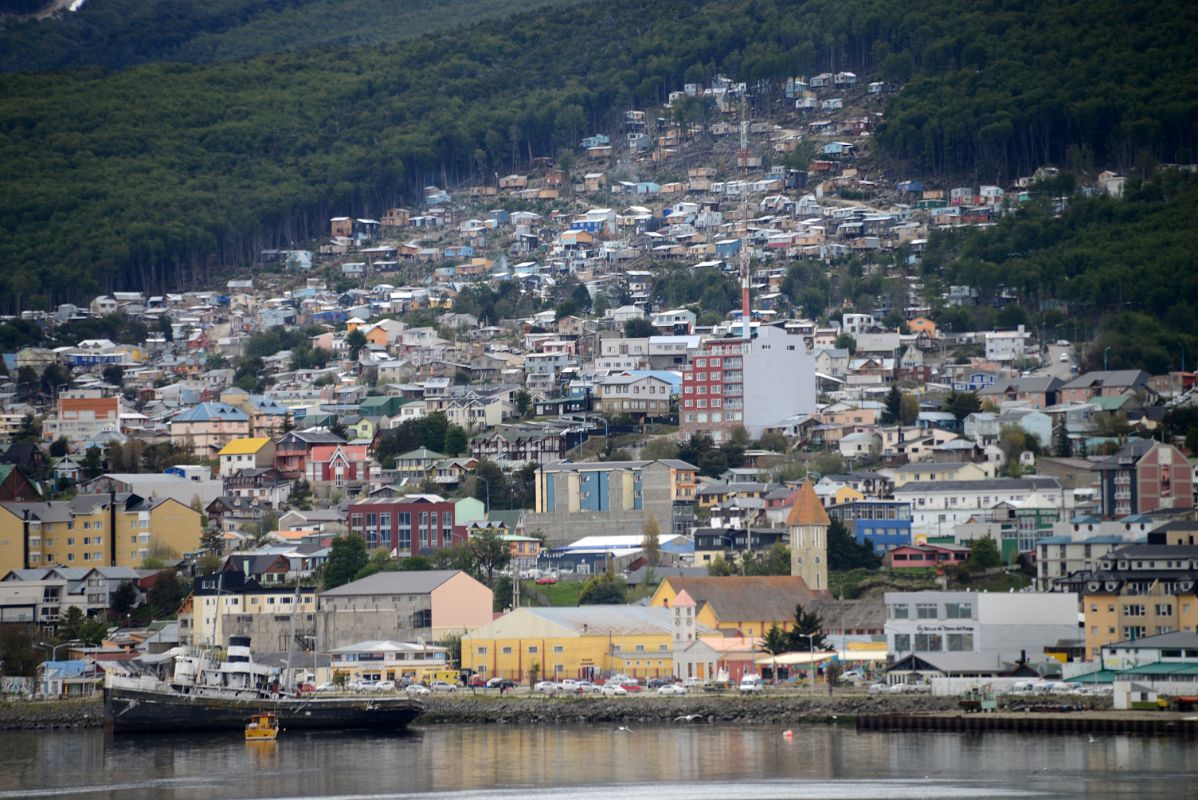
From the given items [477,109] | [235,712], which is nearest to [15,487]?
[235,712]

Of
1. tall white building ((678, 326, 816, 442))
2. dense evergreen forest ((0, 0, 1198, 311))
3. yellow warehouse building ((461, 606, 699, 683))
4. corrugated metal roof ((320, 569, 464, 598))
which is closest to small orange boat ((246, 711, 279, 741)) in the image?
yellow warehouse building ((461, 606, 699, 683))

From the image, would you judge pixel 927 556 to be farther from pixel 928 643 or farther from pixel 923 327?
pixel 923 327

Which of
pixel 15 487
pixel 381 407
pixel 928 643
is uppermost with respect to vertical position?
pixel 381 407

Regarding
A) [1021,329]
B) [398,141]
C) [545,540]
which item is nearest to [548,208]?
[398,141]

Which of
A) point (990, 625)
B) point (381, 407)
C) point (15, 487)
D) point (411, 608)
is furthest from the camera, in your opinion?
point (381, 407)

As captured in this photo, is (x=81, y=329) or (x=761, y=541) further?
(x=81, y=329)

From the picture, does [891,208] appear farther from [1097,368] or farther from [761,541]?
[761,541]

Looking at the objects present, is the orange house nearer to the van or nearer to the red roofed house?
the red roofed house
